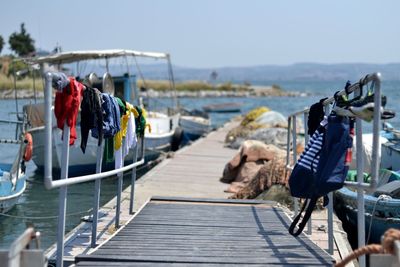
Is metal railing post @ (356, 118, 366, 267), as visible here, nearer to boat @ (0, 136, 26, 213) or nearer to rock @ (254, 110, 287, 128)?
boat @ (0, 136, 26, 213)

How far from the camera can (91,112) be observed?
230 inches

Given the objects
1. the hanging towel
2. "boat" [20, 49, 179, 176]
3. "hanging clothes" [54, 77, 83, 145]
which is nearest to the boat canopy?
"boat" [20, 49, 179, 176]

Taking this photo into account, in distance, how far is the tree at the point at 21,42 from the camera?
77.8 m

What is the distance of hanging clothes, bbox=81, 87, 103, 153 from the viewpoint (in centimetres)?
Answer: 577

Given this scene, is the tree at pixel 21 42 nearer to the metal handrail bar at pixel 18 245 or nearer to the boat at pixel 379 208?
the boat at pixel 379 208

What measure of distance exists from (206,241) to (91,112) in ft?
5.84

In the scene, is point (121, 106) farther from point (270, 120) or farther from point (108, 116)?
point (270, 120)

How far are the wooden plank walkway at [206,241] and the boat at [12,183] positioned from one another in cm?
407

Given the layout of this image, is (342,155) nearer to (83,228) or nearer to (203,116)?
(83,228)

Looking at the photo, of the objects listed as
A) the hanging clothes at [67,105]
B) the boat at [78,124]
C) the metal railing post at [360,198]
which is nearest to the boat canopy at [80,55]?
the boat at [78,124]

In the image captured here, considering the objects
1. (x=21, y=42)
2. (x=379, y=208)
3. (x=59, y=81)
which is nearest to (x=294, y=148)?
(x=379, y=208)

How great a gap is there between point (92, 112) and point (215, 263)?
5.80 feet

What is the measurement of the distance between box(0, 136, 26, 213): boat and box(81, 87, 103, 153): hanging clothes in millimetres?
6223

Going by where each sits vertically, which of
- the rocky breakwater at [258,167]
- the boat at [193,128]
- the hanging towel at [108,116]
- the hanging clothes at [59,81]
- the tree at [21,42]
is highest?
the tree at [21,42]
